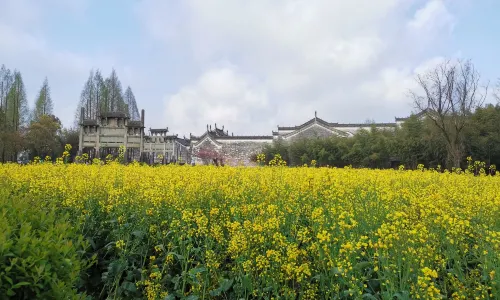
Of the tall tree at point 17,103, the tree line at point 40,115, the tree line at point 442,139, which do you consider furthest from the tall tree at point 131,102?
the tree line at point 442,139

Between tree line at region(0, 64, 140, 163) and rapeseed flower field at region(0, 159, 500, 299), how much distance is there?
2555 cm

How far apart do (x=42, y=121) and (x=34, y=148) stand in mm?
3486

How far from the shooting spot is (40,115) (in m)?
40.5

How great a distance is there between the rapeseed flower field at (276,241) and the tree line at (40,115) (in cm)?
2555

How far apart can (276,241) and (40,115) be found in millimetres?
44155

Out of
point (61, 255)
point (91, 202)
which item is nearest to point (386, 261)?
point (61, 255)

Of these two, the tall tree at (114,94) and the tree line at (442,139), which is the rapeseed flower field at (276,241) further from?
the tall tree at (114,94)

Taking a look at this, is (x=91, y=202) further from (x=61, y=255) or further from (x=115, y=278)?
(x=61, y=255)

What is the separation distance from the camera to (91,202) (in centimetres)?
457

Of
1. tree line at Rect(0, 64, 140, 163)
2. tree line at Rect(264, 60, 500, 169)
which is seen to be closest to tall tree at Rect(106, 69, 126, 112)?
tree line at Rect(0, 64, 140, 163)

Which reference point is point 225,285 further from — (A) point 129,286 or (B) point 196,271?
(A) point 129,286

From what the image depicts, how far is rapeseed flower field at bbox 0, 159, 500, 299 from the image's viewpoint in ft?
8.09

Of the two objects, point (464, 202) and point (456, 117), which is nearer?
point (464, 202)

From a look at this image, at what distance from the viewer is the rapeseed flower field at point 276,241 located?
247cm
